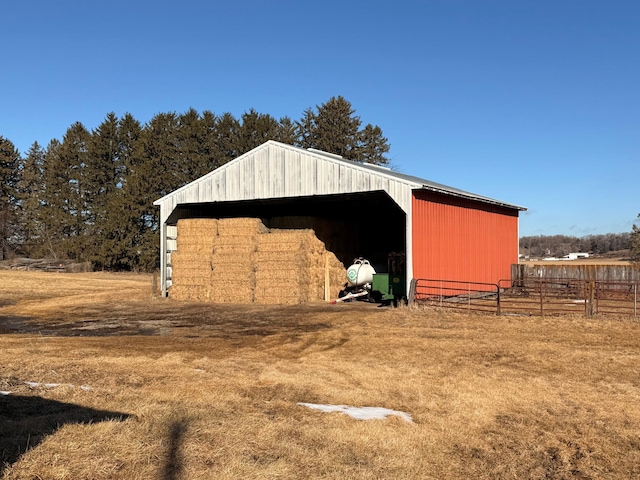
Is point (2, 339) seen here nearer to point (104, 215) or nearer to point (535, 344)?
point (535, 344)

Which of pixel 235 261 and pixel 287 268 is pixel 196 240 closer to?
pixel 235 261

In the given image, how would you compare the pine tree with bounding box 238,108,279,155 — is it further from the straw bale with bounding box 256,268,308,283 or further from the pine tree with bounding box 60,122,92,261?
the straw bale with bounding box 256,268,308,283

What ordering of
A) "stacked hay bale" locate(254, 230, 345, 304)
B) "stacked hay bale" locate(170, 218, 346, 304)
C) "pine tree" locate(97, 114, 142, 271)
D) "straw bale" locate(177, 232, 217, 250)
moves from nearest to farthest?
"stacked hay bale" locate(254, 230, 345, 304) → "stacked hay bale" locate(170, 218, 346, 304) → "straw bale" locate(177, 232, 217, 250) → "pine tree" locate(97, 114, 142, 271)

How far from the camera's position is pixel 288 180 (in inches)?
960

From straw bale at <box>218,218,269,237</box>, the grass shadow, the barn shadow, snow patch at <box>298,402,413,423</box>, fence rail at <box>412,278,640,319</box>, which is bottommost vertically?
snow patch at <box>298,402,413,423</box>

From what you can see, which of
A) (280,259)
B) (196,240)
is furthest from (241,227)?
(280,259)

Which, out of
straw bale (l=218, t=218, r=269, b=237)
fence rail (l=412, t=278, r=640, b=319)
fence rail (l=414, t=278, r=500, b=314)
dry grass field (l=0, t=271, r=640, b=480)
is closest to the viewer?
dry grass field (l=0, t=271, r=640, b=480)

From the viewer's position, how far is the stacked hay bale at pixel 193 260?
25609mm

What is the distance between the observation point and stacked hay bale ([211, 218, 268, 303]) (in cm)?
2459

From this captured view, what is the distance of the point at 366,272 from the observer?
2580 cm

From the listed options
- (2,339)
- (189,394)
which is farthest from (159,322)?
(189,394)

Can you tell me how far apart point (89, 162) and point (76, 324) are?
42793mm

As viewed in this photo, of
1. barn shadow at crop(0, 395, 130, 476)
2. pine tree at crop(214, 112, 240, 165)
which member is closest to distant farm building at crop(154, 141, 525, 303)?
barn shadow at crop(0, 395, 130, 476)

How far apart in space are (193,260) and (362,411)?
1940 cm
